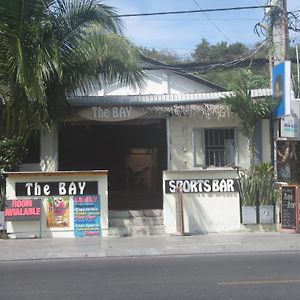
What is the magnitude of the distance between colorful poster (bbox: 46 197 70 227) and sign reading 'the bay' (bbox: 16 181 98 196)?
0.79 ft

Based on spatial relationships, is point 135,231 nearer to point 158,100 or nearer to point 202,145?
point 202,145

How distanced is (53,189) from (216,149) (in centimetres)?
499

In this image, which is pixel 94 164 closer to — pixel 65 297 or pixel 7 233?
pixel 7 233

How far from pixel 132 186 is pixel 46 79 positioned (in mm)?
9476

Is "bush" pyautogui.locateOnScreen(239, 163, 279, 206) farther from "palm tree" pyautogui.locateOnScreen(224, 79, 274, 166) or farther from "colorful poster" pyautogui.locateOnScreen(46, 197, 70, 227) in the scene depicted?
"colorful poster" pyautogui.locateOnScreen(46, 197, 70, 227)

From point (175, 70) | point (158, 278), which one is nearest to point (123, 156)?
point (158, 278)

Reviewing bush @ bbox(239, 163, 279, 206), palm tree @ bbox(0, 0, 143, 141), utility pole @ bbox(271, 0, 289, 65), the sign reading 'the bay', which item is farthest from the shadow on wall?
utility pole @ bbox(271, 0, 289, 65)

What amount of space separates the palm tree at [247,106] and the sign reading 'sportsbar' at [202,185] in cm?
140

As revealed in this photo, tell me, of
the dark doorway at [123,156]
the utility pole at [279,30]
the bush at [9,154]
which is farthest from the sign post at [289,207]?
the bush at [9,154]

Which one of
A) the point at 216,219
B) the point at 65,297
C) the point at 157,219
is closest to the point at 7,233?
the point at 157,219

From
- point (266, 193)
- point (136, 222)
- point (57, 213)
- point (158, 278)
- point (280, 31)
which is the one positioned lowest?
point (158, 278)

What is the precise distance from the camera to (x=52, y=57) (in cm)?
1389

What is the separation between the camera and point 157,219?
15.8 meters

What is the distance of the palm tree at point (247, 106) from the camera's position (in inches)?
600
